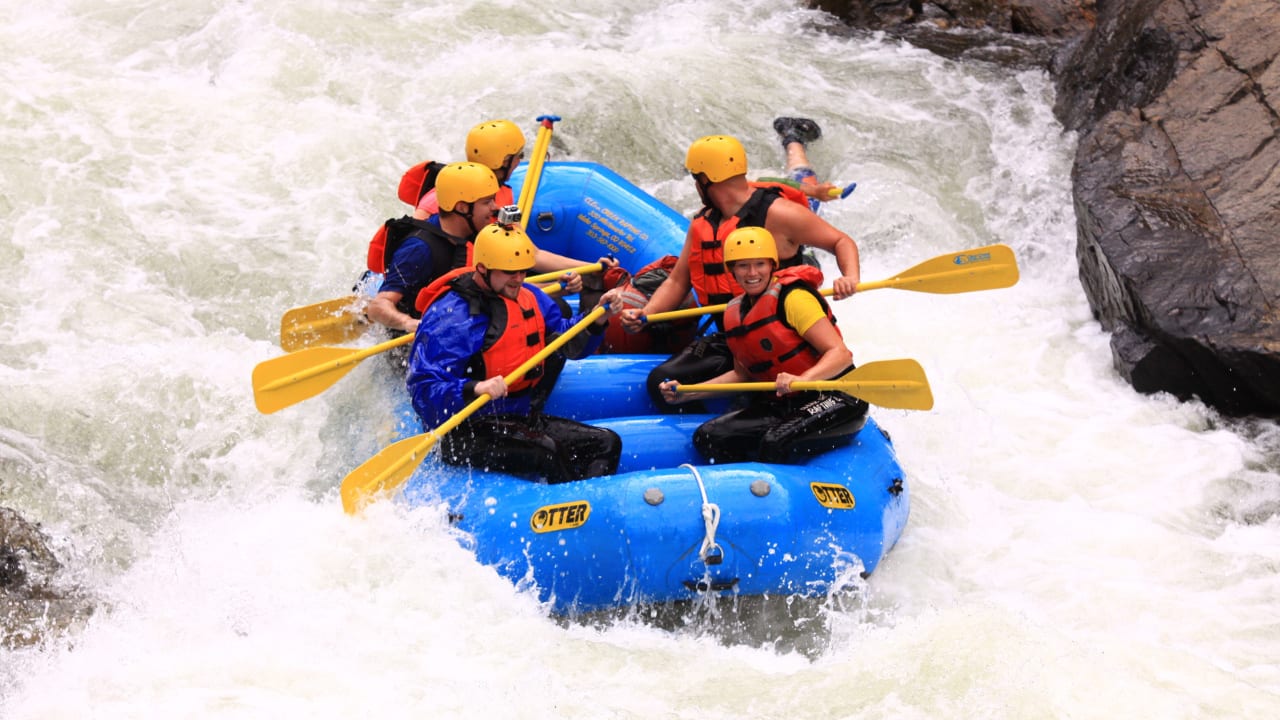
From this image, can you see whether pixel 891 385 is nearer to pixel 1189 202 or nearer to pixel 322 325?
pixel 322 325

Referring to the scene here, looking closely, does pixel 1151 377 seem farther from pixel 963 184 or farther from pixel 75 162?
pixel 75 162

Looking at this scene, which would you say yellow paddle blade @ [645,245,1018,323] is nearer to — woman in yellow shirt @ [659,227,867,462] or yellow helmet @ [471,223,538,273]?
woman in yellow shirt @ [659,227,867,462]

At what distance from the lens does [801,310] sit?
4867 millimetres

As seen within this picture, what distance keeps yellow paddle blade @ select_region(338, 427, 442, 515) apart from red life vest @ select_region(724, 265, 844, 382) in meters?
1.04

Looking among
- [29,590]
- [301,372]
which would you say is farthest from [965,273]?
[29,590]

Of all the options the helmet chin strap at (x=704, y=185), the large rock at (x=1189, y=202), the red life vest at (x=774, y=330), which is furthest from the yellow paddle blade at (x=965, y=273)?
the large rock at (x=1189, y=202)

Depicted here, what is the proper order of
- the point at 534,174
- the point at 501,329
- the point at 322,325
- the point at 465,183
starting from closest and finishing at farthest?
the point at 501,329
the point at 465,183
the point at 322,325
the point at 534,174

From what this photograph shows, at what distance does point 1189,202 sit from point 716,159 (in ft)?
9.88

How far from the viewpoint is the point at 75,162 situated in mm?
7742

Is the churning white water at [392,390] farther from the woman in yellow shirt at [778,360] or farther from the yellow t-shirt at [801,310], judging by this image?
the yellow t-shirt at [801,310]

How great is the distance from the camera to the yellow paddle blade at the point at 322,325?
5789mm

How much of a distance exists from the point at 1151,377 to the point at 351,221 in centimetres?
461

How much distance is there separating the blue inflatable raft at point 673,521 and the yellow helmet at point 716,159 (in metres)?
1.04

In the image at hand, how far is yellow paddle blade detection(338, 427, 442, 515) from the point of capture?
464cm
